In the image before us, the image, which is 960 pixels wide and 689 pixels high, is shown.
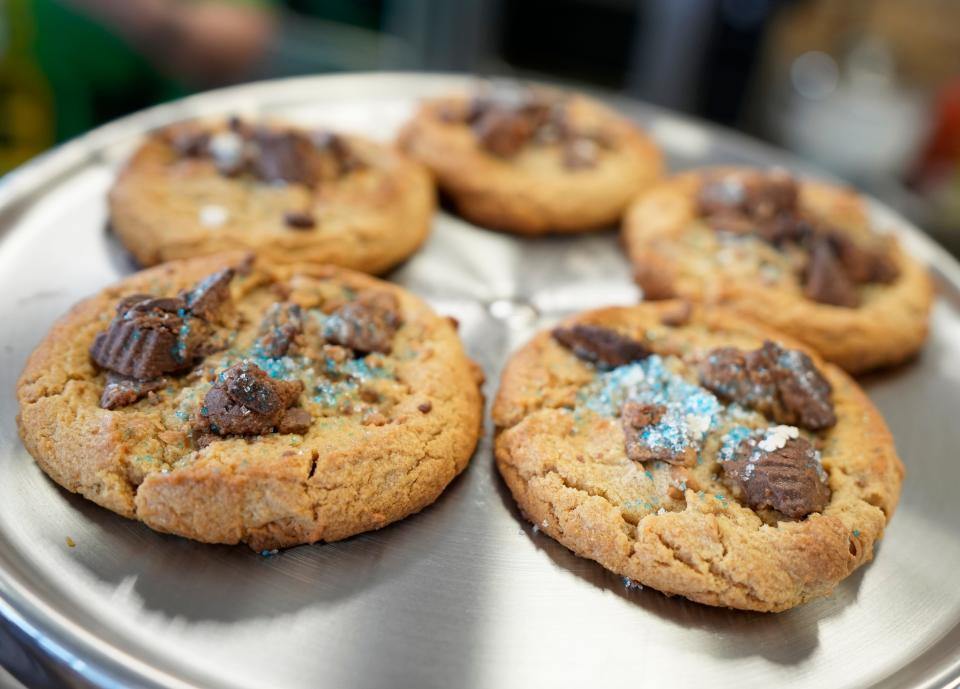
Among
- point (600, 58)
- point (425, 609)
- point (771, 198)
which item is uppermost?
point (771, 198)

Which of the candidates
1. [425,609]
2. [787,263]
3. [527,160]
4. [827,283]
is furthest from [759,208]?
[425,609]

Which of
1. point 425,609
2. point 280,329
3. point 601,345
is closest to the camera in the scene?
point 425,609

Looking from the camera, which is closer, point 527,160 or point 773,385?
point 773,385

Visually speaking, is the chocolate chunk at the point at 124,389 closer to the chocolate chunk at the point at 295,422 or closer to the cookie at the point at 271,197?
the chocolate chunk at the point at 295,422

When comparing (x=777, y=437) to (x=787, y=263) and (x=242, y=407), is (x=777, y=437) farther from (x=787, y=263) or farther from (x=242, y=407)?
(x=242, y=407)

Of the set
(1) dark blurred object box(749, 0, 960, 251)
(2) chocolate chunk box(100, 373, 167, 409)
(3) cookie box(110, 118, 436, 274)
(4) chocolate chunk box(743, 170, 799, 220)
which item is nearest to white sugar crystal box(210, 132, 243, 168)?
(3) cookie box(110, 118, 436, 274)

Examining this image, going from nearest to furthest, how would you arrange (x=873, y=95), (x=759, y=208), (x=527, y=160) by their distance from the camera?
(x=759, y=208), (x=527, y=160), (x=873, y=95)

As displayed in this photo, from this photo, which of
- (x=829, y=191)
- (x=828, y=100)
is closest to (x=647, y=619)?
(x=829, y=191)

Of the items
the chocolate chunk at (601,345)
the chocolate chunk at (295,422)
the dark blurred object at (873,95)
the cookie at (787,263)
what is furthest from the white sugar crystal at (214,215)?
the dark blurred object at (873,95)
